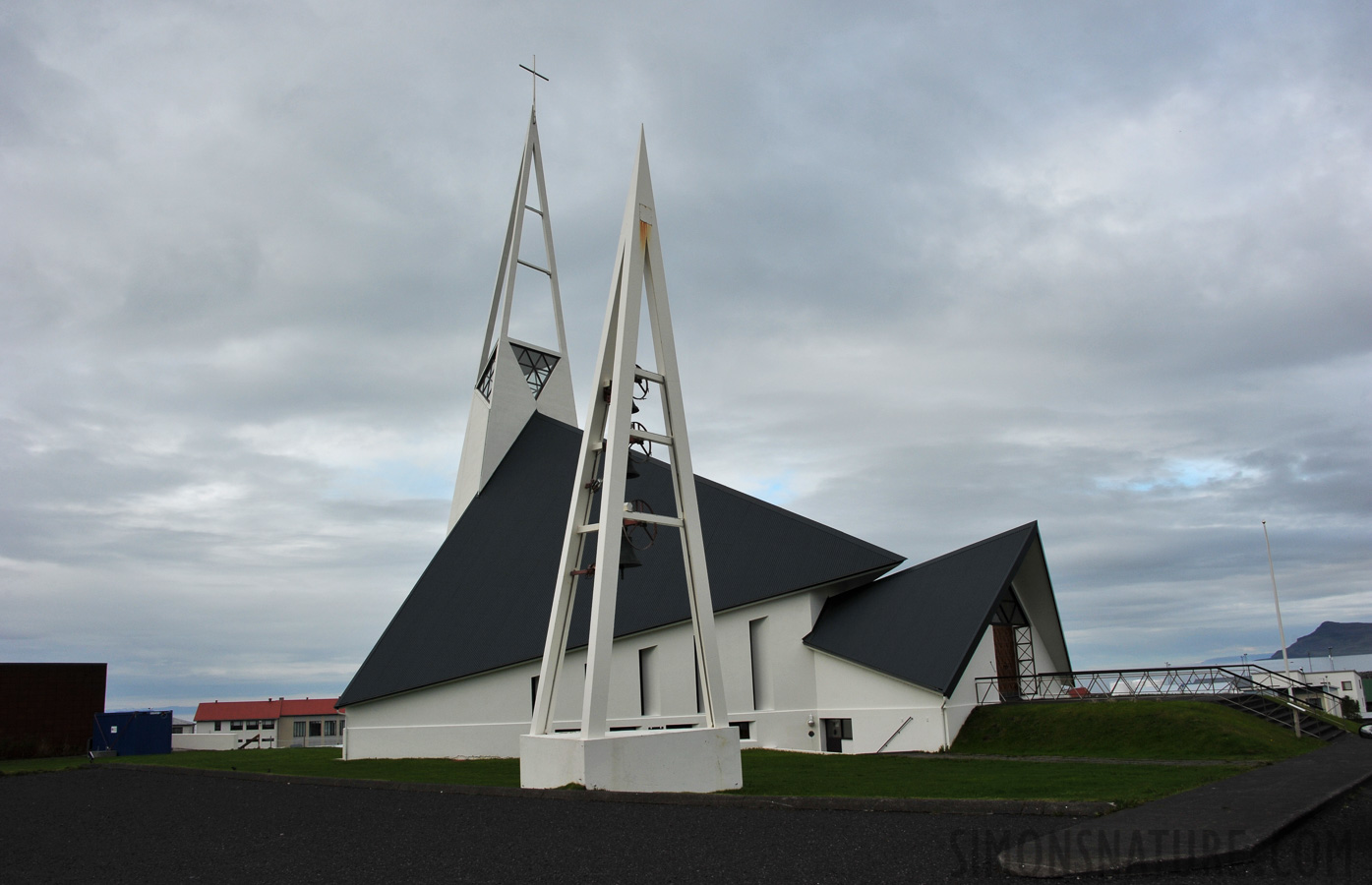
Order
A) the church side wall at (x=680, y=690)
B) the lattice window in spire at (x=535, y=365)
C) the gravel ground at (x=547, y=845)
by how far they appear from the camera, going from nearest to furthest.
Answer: the gravel ground at (x=547, y=845) → the church side wall at (x=680, y=690) → the lattice window in spire at (x=535, y=365)

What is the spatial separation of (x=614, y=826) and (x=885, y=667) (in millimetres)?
12082

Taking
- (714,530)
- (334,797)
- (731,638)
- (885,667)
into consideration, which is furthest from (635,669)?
(334,797)

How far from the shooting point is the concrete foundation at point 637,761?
11125mm

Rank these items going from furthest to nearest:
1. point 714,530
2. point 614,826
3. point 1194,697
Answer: point 714,530 < point 1194,697 < point 614,826

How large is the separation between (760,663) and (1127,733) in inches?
317

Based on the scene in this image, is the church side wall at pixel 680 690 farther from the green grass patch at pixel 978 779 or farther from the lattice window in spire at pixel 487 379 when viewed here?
the lattice window in spire at pixel 487 379

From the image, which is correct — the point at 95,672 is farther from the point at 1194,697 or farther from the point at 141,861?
the point at 1194,697

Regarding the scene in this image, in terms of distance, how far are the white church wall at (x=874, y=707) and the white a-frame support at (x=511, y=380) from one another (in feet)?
43.7

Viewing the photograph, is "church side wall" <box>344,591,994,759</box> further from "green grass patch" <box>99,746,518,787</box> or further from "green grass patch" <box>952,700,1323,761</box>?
"green grass patch" <box>952,700,1323,761</box>

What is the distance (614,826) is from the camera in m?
8.73

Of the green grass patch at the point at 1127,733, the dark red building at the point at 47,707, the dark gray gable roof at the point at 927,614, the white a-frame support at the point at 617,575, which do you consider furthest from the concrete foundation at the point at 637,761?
the dark red building at the point at 47,707

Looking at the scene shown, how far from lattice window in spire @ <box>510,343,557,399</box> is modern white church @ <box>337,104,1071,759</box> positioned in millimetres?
6766

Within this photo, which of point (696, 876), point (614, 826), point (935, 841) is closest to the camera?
point (696, 876)

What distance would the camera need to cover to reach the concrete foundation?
11.1 meters
